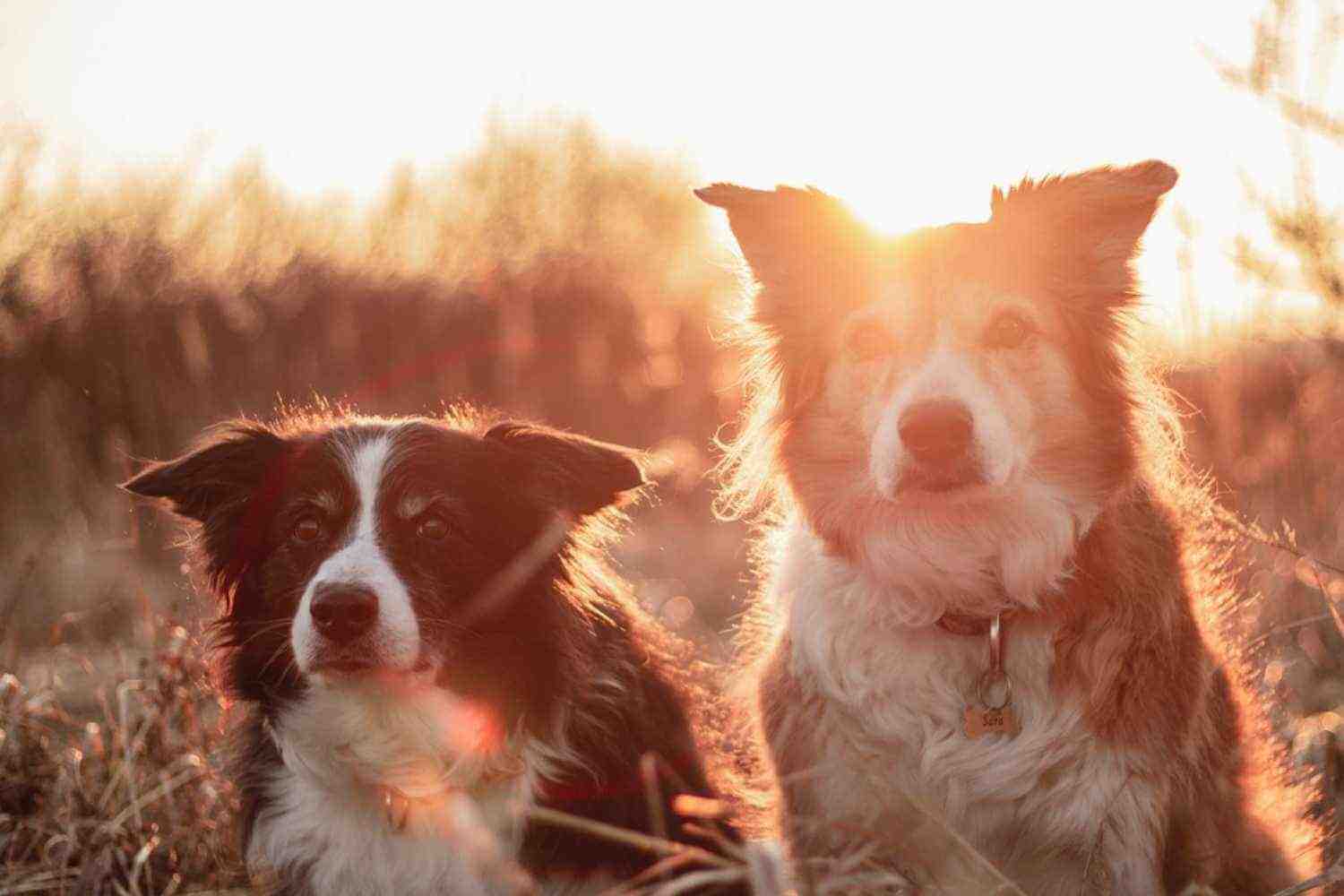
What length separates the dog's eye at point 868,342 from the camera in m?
4.05

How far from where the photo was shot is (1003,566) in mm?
3842

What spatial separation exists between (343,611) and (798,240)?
1897mm

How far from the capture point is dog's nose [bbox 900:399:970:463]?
11.7 ft

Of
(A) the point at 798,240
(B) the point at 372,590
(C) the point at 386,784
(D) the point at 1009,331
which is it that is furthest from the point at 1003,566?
(C) the point at 386,784

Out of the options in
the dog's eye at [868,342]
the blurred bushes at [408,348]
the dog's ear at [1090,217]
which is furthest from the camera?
the blurred bushes at [408,348]

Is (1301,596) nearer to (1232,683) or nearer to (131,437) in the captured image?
(1232,683)

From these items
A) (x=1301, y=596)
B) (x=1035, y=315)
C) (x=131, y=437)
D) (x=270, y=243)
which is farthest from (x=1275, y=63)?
(x=270, y=243)

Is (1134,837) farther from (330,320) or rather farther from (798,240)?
(330,320)

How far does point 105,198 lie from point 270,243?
61.6 inches

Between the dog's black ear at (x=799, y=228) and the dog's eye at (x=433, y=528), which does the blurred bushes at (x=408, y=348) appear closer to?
the dog's black ear at (x=799, y=228)

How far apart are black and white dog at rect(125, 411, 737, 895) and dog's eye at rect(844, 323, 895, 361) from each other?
809mm

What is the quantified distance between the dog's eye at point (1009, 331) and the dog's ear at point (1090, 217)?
0.76 ft

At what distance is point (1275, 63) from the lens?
3.69 m

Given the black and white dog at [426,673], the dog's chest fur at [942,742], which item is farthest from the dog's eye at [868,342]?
the black and white dog at [426,673]
